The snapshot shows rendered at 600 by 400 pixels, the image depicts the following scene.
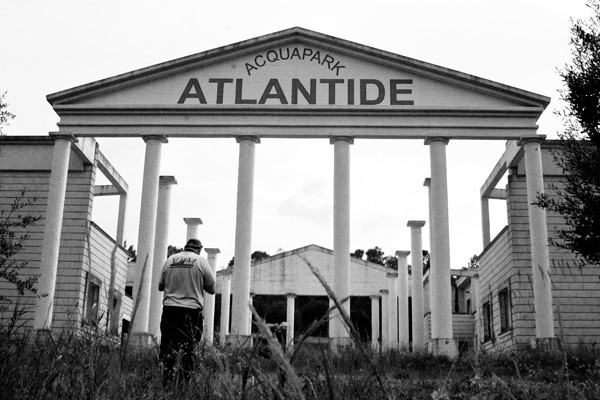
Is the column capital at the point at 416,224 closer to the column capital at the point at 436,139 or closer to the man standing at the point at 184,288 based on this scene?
the column capital at the point at 436,139

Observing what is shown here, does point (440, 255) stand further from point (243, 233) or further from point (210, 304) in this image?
point (210, 304)

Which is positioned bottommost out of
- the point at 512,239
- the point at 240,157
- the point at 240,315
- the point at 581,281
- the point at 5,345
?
the point at 5,345

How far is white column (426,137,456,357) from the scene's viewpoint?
76.0 feet

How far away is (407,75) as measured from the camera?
25.7 m

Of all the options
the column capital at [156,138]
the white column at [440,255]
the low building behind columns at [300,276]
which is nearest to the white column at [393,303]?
the low building behind columns at [300,276]

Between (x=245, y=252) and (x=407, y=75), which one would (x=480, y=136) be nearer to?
(x=407, y=75)

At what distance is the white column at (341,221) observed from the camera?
23656mm

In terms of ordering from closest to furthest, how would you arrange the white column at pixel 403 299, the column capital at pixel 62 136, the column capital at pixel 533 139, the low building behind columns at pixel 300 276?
the column capital at pixel 533 139 < the column capital at pixel 62 136 < the white column at pixel 403 299 < the low building behind columns at pixel 300 276

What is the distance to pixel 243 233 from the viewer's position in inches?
949

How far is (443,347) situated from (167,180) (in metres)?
13.5

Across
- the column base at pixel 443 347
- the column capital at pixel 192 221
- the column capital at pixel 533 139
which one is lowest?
the column base at pixel 443 347

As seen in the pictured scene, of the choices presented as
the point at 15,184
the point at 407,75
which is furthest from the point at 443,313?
the point at 15,184

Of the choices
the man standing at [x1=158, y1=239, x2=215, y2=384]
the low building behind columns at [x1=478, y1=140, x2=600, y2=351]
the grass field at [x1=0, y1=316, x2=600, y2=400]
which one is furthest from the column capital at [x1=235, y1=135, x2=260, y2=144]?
the grass field at [x1=0, y1=316, x2=600, y2=400]

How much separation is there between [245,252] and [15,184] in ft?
38.5
